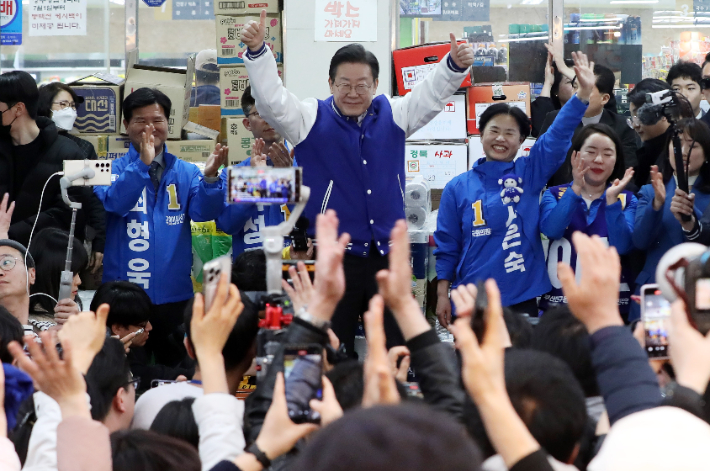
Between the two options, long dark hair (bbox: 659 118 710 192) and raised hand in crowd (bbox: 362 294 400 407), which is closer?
raised hand in crowd (bbox: 362 294 400 407)

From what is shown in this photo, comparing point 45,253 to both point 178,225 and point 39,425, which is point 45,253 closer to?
point 178,225

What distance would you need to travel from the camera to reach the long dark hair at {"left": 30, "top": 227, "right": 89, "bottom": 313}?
340 centimetres

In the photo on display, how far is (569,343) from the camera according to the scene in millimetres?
1919

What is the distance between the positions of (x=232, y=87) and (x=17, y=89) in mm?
1674

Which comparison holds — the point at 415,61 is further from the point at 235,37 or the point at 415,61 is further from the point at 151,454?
the point at 151,454

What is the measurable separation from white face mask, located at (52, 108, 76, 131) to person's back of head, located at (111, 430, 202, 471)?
383cm

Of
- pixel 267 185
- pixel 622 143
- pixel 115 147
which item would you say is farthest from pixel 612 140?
pixel 115 147

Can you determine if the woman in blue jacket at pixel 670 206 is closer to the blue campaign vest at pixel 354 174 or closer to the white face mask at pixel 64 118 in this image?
the blue campaign vest at pixel 354 174

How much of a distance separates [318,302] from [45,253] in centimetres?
229

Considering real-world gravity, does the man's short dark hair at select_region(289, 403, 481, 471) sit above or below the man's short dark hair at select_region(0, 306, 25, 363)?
above

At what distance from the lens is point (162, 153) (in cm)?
389

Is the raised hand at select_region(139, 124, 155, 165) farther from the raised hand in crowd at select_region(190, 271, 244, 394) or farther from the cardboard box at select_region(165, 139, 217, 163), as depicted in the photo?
the raised hand in crowd at select_region(190, 271, 244, 394)

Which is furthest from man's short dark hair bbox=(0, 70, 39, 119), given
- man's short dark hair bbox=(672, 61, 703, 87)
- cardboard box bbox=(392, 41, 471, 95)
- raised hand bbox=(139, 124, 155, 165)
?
A: man's short dark hair bbox=(672, 61, 703, 87)

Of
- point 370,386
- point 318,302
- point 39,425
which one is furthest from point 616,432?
point 39,425
